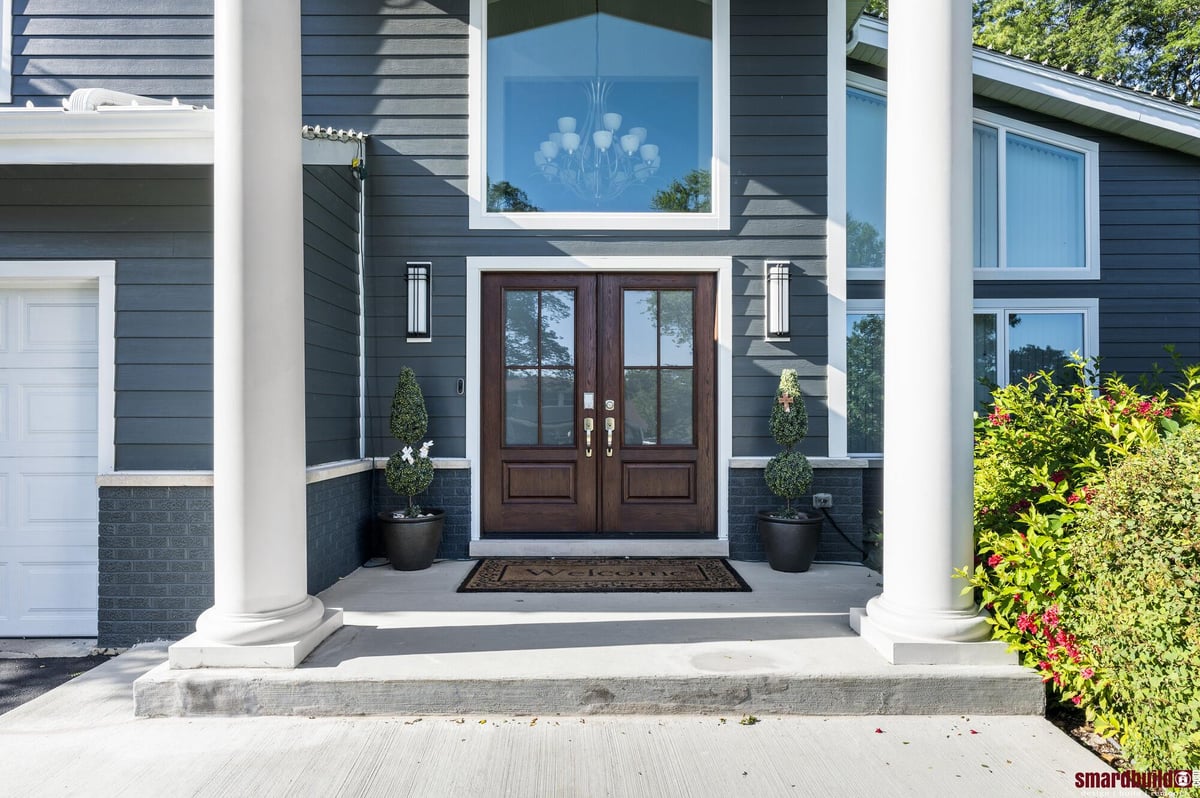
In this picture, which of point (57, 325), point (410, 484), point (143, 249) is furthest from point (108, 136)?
point (410, 484)

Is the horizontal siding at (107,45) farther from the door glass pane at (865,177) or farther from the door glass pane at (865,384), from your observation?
the door glass pane at (865,384)

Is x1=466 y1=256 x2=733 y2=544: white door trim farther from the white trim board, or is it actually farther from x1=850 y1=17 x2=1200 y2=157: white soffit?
x1=850 y1=17 x2=1200 y2=157: white soffit

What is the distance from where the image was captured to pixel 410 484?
4.50 metres

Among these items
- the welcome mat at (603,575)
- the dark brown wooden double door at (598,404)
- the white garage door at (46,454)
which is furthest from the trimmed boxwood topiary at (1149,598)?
the white garage door at (46,454)

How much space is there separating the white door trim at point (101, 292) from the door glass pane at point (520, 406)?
234cm

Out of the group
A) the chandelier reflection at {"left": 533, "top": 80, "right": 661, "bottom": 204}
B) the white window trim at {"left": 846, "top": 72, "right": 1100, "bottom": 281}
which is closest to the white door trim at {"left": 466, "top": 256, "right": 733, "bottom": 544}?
the chandelier reflection at {"left": 533, "top": 80, "right": 661, "bottom": 204}

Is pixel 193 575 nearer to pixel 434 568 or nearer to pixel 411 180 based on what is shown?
pixel 434 568

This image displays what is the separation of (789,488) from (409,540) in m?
2.50

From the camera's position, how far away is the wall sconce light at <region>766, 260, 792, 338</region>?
476 cm

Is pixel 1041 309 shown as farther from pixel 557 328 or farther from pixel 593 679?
pixel 593 679

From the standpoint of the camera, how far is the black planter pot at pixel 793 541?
4375 mm

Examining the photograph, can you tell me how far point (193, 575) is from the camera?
3.57 metres

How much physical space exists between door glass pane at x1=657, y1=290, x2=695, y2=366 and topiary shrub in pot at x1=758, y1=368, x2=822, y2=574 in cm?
72

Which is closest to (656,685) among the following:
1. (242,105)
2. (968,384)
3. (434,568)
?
(968,384)
